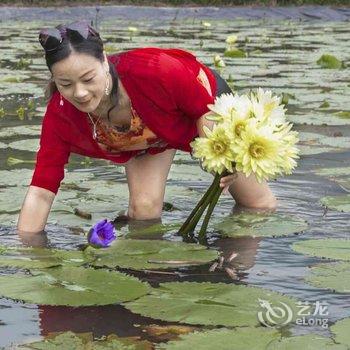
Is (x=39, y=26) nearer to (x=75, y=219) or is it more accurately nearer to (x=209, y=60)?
(x=209, y=60)

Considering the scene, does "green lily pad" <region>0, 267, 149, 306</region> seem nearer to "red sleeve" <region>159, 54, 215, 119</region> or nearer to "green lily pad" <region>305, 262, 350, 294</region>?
"green lily pad" <region>305, 262, 350, 294</region>

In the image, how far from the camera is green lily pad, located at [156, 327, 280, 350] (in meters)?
2.12

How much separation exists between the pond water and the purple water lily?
18 centimetres

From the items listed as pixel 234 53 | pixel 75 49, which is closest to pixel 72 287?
pixel 75 49

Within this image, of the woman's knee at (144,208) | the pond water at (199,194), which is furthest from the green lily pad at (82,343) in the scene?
the woman's knee at (144,208)

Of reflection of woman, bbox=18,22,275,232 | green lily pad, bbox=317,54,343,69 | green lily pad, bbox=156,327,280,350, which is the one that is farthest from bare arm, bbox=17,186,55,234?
green lily pad, bbox=317,54,343,69

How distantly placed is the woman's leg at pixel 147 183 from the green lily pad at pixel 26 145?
1.24 metres

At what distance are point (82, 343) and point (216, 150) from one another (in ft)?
3.02

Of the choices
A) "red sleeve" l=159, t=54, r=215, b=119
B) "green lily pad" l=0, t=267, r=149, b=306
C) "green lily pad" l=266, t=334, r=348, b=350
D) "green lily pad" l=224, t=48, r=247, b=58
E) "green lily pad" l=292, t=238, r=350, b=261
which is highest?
"red sleeve" l=159, t=54, r=215, b=119

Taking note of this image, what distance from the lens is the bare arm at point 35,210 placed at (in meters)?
3.34

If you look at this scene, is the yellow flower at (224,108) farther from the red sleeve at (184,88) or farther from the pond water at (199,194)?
the pond water at (199,194)

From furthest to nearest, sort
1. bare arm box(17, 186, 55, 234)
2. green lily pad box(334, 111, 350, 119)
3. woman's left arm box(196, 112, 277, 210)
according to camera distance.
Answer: green lily pad box(334, 111, 350, 119)
woman's left arm box(196, 112, 277, 210)
bare arm box(17, 186, 55, 234)

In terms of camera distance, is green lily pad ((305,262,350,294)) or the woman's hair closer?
green lily pad ((305,262,350,294))

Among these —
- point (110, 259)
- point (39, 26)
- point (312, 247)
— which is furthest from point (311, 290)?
point (39, 26)
